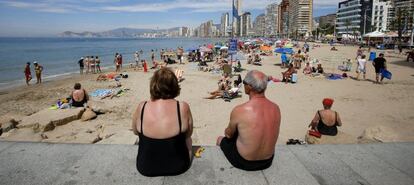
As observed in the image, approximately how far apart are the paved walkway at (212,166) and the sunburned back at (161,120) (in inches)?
17.9

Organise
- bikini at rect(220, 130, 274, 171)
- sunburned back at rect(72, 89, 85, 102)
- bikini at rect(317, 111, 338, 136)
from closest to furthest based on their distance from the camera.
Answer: bikini at rect(220, 130, 274, 171), bikini at rect(317, 111, 338, 136), sunburned back at rect(72, 89, 85, 102)

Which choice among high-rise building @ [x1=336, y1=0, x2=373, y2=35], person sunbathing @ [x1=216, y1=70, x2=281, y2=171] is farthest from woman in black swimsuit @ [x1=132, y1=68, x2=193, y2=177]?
high-rise building @ [x1=336, y1=0, x2=373, y2=35]

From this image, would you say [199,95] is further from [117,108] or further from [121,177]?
[121,177]

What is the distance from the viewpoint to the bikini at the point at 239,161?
110 inches

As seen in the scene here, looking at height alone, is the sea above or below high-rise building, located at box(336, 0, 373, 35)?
below

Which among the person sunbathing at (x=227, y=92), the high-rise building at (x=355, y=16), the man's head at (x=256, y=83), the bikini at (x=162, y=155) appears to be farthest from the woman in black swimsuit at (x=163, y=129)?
the high-rise building at (x=355, y=16)

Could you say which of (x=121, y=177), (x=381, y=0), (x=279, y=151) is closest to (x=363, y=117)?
(x=279, y=151)

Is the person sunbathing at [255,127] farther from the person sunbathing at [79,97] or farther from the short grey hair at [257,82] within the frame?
the person sunbathing at [79,97]

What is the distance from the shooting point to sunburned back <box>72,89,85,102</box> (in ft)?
29.2

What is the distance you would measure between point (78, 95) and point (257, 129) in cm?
766

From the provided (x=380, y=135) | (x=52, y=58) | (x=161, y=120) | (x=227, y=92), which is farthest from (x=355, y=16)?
(x=161, y=120)

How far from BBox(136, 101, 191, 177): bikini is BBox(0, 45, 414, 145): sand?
3083 millimetres

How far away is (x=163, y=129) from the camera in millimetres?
2535

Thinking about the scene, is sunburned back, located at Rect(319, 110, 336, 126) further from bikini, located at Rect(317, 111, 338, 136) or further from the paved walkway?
the paved walkway
